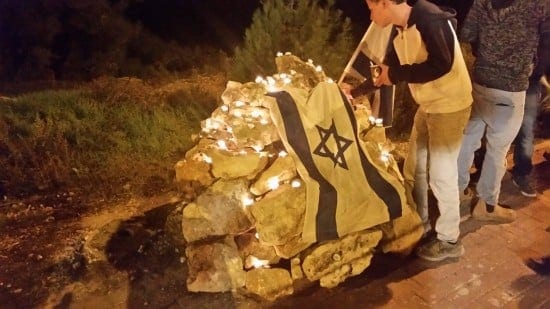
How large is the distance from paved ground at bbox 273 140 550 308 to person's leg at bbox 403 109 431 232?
0.43 meters

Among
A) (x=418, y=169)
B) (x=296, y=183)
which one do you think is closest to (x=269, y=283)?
(x=296, y=183)

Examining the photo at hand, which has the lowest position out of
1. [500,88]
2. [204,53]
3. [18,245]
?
[204,53]

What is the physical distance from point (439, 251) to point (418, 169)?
0.64 meters

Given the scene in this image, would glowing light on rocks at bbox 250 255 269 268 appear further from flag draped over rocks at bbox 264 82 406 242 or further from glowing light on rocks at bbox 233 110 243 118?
glowing light on rocks at bbox 233 110 243 118

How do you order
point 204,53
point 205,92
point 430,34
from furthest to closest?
1. point 204,53
2. point 205,92
3. point 430,34

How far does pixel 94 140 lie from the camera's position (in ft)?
18.1

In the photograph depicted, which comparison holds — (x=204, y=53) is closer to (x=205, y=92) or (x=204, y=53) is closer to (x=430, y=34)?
(x=205, y=92)

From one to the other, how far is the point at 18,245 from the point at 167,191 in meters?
1.33

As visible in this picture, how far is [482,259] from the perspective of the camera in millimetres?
4043

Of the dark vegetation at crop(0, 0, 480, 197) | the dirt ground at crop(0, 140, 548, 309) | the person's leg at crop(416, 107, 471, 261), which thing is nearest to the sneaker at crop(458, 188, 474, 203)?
the person's leg at crop(416, 107, 471, 261)

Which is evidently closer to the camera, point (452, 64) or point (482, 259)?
point (452, 64)

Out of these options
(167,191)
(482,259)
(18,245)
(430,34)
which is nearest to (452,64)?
(430,34)

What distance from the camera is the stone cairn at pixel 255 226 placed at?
3662 mm

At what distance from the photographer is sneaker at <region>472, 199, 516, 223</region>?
4499mm
